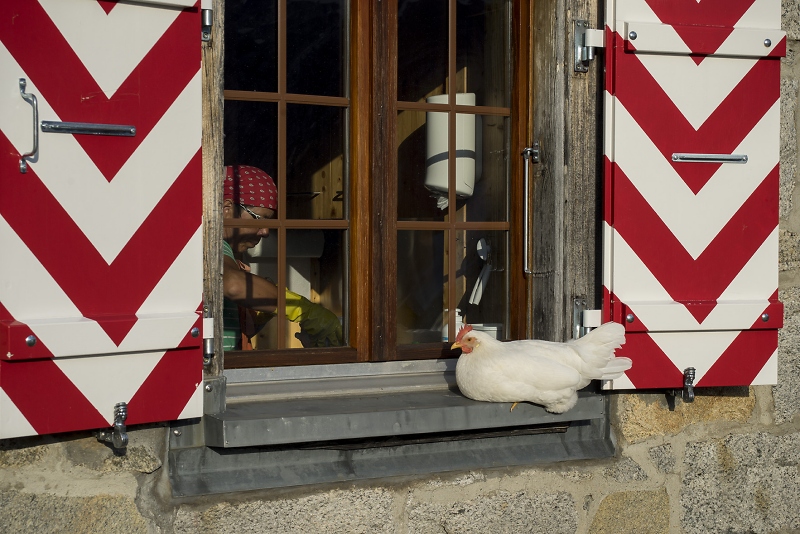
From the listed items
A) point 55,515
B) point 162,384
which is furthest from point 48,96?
point 55,515

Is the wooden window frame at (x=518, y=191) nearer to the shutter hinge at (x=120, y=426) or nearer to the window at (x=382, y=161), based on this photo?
the window at (x=382, y=161)

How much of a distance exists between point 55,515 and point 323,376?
941 mm

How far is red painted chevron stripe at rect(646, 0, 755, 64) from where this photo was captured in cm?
334

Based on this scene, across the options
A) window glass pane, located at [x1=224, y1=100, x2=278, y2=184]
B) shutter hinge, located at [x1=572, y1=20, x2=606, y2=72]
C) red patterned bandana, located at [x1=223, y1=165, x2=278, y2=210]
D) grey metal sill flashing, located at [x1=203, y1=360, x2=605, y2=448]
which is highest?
shutter hinge, located at [x1=572, y1=20, x2=606, y2=72]

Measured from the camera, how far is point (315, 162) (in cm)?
327

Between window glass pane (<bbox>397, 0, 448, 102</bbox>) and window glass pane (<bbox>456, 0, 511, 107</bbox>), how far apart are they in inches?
2.7

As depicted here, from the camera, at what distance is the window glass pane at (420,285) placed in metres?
3.42

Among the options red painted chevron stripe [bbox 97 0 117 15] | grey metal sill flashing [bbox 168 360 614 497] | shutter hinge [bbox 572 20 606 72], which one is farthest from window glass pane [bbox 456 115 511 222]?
red painted chevron stripe [bbox 97 0 117 15]

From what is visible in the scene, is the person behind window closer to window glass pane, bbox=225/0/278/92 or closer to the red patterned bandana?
the red patterned bandana

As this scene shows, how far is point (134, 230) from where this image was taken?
2.73m

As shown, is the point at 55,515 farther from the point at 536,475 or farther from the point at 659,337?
the point at 659,337

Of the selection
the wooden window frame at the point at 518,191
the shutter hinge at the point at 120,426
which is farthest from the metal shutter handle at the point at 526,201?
the shutter hinge at the point at 120,426

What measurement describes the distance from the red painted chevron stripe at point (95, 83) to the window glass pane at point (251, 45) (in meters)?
0.33

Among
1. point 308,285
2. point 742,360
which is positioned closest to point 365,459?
point 308,285
